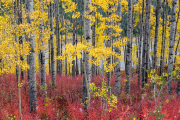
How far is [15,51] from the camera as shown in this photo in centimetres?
470

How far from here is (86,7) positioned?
4.81 m

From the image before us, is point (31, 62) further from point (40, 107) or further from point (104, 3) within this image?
point (104, 3)

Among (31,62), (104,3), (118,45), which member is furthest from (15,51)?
(118,45)

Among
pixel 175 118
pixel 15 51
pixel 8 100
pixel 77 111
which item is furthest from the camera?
pixel 8 100

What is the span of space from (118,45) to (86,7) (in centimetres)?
268

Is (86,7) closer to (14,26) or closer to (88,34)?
(88,34)

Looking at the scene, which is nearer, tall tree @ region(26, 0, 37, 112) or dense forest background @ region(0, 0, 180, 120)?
dense forest background @ region(0, 0, 180, 120)

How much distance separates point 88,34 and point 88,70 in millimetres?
1400

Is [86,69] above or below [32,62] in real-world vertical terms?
below

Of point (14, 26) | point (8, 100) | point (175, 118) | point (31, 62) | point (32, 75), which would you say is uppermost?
point (14, 26)

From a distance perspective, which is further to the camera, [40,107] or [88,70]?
[40,107]

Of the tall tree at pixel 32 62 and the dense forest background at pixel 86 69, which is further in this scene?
the tall tree at pixel 32 62

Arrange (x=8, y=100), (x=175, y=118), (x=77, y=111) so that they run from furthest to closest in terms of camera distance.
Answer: (x=8, y=100) → (x=77, y=111) → (x=175, y=118)

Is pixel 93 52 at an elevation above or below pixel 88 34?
below
